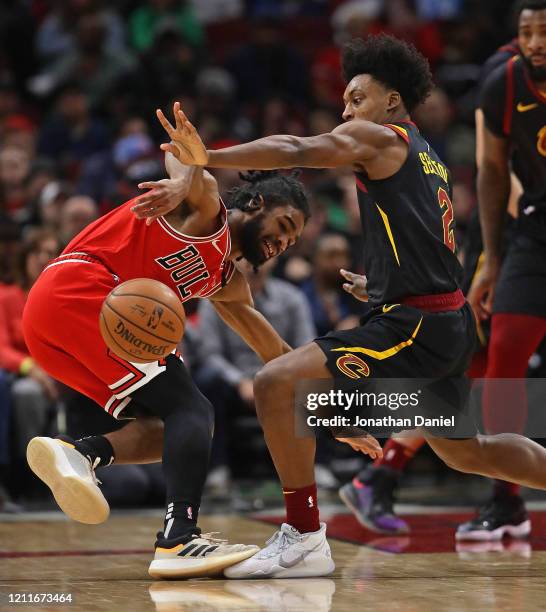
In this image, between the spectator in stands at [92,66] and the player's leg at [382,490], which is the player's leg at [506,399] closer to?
the player's leg at [382,490]

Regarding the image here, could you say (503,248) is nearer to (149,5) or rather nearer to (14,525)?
(14,525)

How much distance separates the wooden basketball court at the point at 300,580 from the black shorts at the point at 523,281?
105 cm

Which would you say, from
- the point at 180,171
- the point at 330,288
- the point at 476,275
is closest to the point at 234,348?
the point at 330,288

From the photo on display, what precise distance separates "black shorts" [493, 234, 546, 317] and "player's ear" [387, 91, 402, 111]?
116cm

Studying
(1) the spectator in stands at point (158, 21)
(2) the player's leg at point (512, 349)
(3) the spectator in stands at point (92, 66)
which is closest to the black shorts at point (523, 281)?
(2) the player's leg at point (512, 349)

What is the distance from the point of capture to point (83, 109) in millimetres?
11297

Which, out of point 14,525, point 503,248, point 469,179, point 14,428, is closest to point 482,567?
point 503,248

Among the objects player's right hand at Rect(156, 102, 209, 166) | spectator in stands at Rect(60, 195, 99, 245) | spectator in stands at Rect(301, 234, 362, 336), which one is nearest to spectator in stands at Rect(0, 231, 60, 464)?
spectator in stands at Rect(60, 195, 99, 245)

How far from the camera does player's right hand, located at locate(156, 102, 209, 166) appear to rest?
3834mm

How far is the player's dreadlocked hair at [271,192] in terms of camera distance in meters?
4.73

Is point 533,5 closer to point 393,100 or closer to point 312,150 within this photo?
point 393,100

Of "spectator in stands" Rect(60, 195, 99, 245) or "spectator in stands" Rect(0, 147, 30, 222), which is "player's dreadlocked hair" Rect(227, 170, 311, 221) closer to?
"spectator in stands" Rect(60, 195, 99, 245)

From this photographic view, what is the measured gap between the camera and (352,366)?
4293 millimetres

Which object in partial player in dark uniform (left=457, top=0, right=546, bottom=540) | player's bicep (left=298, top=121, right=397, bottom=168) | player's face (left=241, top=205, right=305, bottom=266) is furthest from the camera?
partial player in dark uniform (left=457, top=0, right=546, bottom=540)
